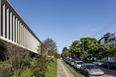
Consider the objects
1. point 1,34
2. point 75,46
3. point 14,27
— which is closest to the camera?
point 1,34

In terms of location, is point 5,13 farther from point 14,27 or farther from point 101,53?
point 101,53

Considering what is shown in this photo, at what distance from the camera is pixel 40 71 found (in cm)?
988

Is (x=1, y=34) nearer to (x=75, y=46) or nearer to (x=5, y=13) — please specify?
(x=5, y=13)

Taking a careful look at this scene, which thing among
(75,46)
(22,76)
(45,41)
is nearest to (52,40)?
(45,41)

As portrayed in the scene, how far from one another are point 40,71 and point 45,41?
29561 millimetres

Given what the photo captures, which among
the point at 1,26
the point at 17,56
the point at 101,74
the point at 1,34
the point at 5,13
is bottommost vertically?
the point at 101,74

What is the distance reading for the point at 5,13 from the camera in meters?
11.7

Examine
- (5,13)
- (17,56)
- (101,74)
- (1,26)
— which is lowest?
(101,74)

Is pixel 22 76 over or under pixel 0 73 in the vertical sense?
under

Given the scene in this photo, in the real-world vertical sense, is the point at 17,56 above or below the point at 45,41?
below

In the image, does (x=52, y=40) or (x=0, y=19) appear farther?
(x=52, y=40)

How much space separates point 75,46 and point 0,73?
46.1 m

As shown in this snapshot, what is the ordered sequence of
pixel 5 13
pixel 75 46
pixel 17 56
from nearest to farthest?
pixel 17 56 → pixel 5 13 → pixel 75 46

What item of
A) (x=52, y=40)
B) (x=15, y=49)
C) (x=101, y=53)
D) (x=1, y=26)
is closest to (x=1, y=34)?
(x=1, y=26)
